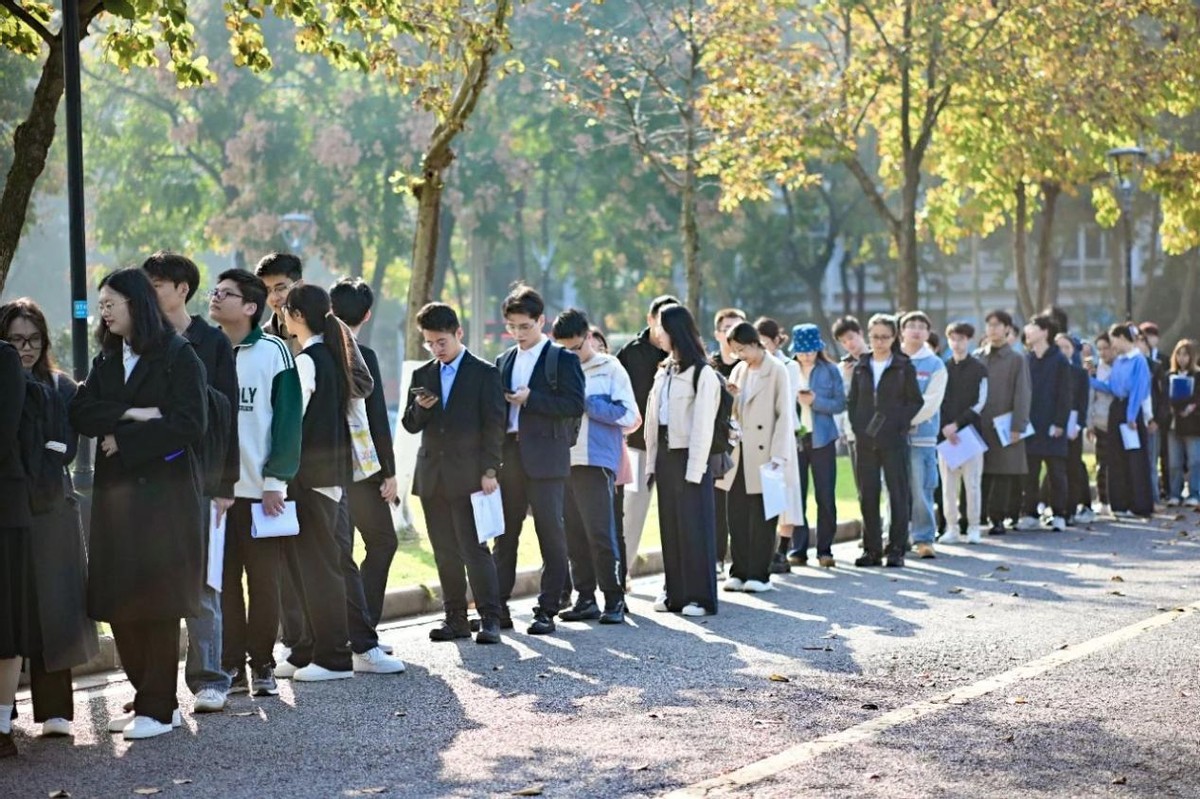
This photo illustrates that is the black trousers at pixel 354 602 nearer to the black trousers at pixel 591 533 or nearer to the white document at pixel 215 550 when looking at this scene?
the white document at pixel 215 550

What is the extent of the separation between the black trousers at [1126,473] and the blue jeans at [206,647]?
13677 mm

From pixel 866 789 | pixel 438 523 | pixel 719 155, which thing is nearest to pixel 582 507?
pixel 438 523

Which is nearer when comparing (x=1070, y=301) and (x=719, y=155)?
(x=719, y=155)

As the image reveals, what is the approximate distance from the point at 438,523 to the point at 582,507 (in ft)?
4.34

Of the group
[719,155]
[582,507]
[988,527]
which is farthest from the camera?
[719,155]

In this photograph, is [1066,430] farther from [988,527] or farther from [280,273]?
[280,273]

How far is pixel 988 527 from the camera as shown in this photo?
Answer: 63.0 ft

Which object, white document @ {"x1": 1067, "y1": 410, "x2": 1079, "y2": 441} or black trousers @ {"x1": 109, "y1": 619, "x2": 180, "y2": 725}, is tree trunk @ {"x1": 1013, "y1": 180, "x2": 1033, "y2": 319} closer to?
white document @ {"x1": 1067, "y1": 410, "x2": 1079, "y2": 441}

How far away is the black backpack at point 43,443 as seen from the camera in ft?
26.0

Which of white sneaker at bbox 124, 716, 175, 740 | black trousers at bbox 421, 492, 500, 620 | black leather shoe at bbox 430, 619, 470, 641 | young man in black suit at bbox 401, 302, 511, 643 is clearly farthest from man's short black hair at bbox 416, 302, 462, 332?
white sneaker at bbox 124, 716, 175, 740

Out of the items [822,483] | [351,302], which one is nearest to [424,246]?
[822,483]

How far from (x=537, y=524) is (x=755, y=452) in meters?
2.56

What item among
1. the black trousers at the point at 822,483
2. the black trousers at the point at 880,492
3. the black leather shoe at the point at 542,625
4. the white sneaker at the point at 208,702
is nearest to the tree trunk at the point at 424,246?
the black trousers at the point at 822,483

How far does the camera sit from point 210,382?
8430mm
